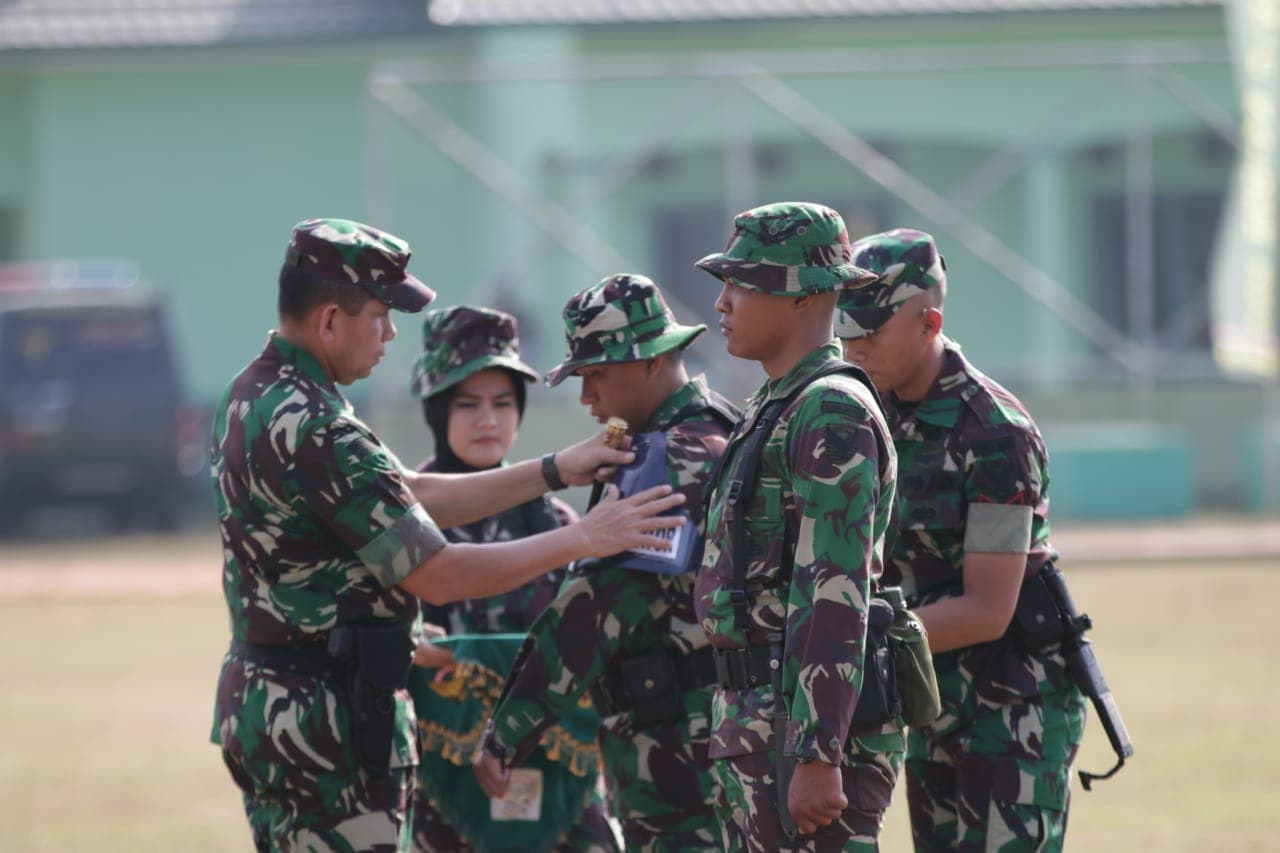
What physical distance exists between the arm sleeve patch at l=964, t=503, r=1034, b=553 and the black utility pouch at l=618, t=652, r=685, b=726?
32.0 inches

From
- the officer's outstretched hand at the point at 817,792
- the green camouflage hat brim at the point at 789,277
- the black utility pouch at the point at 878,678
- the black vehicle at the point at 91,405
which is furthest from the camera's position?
the black vehicle at the point at 91,405

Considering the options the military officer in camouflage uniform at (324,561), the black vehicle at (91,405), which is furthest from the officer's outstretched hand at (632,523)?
the black vehicle at (91,405)

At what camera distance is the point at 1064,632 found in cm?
486

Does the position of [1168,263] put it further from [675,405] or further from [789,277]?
[789,277]

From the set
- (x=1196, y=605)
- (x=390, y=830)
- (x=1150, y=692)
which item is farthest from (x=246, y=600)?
(x=1196, y=605)

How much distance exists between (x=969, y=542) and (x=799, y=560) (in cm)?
86

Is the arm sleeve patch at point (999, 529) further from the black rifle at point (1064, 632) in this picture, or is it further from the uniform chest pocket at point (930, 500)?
the black rifle at point (1064, 632)

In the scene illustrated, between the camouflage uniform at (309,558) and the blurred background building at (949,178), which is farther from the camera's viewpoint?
the blurred background building at (949,178)

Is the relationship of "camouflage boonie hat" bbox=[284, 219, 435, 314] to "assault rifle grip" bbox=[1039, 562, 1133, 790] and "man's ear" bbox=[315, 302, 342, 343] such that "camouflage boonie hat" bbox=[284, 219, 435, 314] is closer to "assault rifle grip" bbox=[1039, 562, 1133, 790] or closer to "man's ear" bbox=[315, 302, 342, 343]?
"man's ear" bbox=[315, 302, 342, 343]

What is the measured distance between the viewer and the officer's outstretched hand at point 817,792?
3900mm

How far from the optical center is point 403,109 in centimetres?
2077

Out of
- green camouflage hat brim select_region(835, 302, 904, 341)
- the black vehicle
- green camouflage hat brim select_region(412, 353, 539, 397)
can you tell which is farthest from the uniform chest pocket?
the black vehicle

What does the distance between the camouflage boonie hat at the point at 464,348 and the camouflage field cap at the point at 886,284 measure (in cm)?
133

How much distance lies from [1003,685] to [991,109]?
59.2 ft
